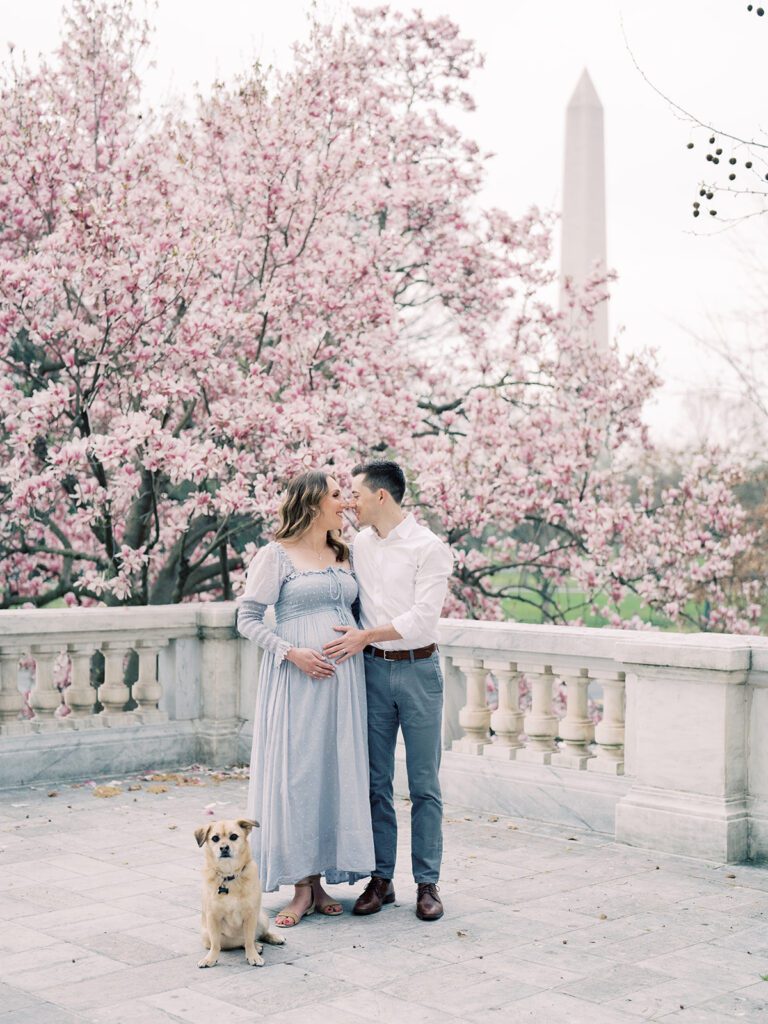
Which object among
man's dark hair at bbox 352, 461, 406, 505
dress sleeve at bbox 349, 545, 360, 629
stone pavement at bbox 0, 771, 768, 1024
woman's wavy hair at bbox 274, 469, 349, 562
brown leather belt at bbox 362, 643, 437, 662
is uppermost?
man's dark hair at bbox 352, 461, 406, 505

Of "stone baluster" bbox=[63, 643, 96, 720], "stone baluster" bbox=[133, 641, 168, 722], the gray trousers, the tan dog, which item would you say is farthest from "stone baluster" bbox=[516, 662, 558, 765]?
the tan dog

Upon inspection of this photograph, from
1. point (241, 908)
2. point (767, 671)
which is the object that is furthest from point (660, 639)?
point (241, 908)

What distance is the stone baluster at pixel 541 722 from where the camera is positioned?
8.55 m

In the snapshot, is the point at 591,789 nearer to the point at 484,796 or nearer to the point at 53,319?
the point at 484,796

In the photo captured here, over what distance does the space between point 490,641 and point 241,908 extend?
341 cm

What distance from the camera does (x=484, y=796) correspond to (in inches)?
343

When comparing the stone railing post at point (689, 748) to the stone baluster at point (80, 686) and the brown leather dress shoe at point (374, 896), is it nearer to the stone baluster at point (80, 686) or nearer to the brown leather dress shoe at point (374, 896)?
the brown leather dress shoe at point (374, 896)

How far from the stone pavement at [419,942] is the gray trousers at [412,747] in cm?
28

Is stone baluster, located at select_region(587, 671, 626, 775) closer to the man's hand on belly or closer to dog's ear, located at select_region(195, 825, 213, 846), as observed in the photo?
the man's hand on belly

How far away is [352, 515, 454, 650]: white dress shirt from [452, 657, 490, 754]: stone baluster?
2.49 metres

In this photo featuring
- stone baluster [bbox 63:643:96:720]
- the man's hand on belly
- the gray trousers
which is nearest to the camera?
the man's hand on belly

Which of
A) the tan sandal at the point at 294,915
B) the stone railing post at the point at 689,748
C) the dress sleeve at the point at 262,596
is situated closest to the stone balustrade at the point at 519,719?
the stone railing post at the point at 689,748

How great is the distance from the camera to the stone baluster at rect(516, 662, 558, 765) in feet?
28.0

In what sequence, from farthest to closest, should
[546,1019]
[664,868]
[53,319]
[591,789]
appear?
1. [53,319]
2. [591,789]
3. [664,868]
4. [546,1019]
